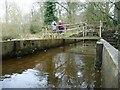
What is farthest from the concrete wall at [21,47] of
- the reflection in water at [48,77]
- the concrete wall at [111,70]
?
the concrete wall at [111,70]

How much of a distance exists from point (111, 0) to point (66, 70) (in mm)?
8633

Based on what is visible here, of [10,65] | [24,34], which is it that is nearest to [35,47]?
[24,34]

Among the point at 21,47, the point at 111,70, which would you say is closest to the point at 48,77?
the point at 111,70

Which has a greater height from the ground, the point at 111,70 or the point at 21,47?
the point at 111,70

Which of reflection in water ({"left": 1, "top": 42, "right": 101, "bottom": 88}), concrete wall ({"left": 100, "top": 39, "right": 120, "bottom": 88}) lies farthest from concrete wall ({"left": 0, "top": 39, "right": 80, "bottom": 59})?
concrete wall ({"left": 100, "top": 39, "right": 120, "bottom": 88})

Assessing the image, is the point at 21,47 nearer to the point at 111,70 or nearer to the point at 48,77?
the point at 48,77

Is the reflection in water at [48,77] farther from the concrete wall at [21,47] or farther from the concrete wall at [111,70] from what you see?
the concrete wall at [21,47]

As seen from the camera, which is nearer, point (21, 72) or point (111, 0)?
point (21, 72)

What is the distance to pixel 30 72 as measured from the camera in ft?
29.3

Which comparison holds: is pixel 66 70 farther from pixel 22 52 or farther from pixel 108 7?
pixel 108 7

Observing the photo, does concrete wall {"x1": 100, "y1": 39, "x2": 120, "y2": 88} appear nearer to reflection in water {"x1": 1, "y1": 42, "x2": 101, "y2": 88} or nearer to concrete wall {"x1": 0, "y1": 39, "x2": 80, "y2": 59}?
reflection in water {"x1": 1, "y1": 42, "x2": 101, "y2": 88}

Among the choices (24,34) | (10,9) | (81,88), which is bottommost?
(81,88)

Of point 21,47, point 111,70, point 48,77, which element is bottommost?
point 48,77

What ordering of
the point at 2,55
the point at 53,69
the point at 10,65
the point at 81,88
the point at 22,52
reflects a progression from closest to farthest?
the point at 81,88, the point at 53,69, the point at 10,65, the point at 2,55, the point at 22,52
